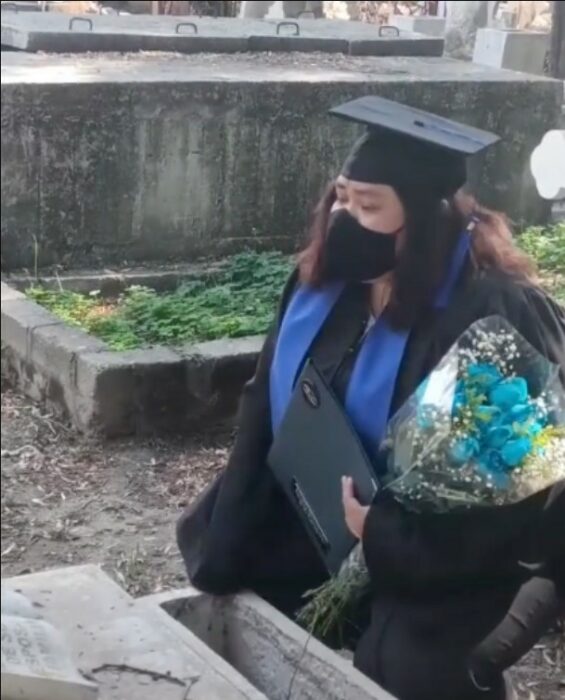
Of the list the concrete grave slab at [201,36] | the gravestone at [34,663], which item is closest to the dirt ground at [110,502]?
the gravestone at [34,663]

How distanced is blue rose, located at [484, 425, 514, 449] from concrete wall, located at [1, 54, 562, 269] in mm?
2892

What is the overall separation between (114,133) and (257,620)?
10.8 feet

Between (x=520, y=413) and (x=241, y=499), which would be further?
(x=241, y=499)

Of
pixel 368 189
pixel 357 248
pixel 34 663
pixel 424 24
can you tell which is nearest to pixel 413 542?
pixel 357 248

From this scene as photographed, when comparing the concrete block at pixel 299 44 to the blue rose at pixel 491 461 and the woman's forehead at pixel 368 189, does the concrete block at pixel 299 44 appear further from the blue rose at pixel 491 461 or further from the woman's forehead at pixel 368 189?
the blue rose at pixel 491 461

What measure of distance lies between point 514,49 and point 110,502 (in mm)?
9298

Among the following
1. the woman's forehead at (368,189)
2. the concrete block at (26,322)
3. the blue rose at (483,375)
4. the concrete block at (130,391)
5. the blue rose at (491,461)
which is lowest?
the concrete block at (130,391)

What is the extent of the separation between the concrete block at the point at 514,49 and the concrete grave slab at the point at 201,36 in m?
4.48

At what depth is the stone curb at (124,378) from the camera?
196 inches

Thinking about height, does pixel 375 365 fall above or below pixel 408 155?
below

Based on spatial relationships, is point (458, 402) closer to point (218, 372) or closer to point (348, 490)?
point (348, 490)

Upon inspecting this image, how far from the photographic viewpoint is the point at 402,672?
311cm

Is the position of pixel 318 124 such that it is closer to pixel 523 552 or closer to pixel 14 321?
pixel 14 321

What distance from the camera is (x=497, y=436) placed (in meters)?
2.90
